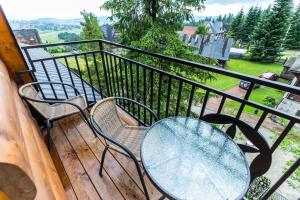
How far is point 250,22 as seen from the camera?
986 inches

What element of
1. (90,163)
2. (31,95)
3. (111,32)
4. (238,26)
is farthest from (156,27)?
(238,26)

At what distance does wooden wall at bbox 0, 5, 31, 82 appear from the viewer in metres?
1.63

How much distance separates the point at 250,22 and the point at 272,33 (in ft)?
30.9

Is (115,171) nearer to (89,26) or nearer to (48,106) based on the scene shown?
(48,106)

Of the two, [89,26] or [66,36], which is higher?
[89,26]

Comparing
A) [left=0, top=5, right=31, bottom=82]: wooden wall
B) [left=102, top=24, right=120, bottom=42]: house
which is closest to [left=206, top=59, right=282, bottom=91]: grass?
[left=102, top=24, right=120, bottom=42]: house

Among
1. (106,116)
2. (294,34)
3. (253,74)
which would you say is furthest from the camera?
(294,34)

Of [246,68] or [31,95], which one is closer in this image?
Answer: [31,95]

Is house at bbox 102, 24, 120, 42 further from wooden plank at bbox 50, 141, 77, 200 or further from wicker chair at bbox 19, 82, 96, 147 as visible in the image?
wooden plank at bbox 50, 141, 77, 200

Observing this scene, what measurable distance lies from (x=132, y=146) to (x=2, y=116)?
105cm

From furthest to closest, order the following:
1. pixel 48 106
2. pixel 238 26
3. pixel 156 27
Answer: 1. pixel 238 26
2. pixel 156 27
3. pixel 48 106

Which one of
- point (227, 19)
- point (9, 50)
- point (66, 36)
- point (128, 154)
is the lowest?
point (66, 36)

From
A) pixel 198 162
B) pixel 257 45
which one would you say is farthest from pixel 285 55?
pixel 198 162

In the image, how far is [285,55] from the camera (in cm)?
1934
